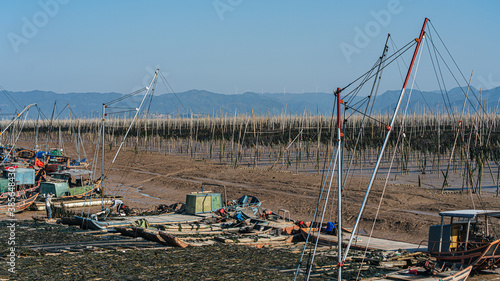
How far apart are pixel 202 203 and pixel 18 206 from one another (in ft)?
32.1

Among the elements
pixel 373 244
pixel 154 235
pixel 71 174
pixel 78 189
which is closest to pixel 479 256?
pixel 373 244

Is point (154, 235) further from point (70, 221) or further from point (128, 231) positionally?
point (70, 221)

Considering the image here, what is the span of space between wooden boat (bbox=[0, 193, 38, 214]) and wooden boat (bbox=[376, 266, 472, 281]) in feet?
61.7

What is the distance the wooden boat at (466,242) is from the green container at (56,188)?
65.3 ft

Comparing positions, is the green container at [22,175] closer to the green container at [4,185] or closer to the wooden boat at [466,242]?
the green container at [4,185]

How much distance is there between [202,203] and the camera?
22.1 metres

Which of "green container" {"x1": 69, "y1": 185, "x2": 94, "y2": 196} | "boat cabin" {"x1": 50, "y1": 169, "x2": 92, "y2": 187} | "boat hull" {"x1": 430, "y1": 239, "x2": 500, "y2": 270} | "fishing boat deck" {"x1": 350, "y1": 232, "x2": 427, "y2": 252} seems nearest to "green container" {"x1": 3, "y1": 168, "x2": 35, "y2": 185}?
"boat cabin" {"x1": 50, "y1": 169, "x2": 92, "y2": 187}

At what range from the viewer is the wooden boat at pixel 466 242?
45.4ft

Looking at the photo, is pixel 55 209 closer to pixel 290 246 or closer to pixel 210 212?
pixel 210 212

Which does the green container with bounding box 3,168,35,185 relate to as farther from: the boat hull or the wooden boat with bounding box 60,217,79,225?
the boat hull

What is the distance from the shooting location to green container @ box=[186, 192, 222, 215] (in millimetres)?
21953

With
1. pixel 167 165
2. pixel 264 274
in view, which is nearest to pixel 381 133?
pixel 167 165

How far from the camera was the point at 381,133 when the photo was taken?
43250mm

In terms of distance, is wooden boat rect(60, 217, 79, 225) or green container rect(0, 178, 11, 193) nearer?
wooden boat rect(60, 217, 79, 225)
